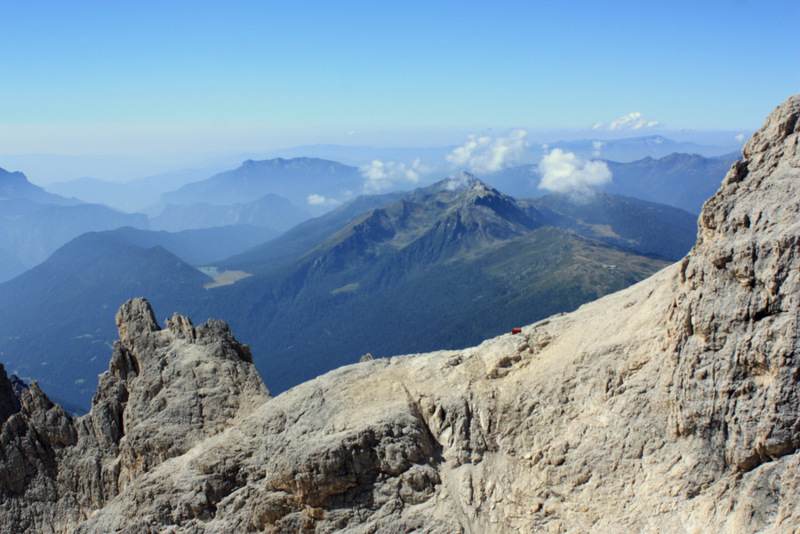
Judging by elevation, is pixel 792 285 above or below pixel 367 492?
above

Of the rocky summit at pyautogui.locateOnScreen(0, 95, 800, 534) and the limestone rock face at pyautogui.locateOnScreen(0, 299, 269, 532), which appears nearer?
the rocky summit at pyautogui.locateOnScreen(0, 95, 800, 534)

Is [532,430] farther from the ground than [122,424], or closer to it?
farther from the ground

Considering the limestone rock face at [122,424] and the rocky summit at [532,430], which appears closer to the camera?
the rocky summit at [532,430]

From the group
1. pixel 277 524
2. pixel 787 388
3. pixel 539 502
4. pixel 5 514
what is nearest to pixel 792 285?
pixel 787 388

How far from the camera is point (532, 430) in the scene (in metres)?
35.4

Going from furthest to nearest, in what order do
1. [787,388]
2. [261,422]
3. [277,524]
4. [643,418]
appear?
[261,422]
[277,524]
[643,418]
[787,388]

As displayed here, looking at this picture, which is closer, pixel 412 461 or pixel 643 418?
pixel 643 418

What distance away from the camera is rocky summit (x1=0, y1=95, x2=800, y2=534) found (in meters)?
27.2

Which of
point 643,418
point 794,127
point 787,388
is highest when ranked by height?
point 794,127

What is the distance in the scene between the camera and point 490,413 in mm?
36844

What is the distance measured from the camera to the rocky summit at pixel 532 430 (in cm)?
2719

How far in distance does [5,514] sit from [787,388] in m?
61.9

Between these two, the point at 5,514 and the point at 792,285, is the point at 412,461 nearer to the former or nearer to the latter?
the point at 792,285

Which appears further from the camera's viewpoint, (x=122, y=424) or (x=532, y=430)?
(x=122, y=424)
